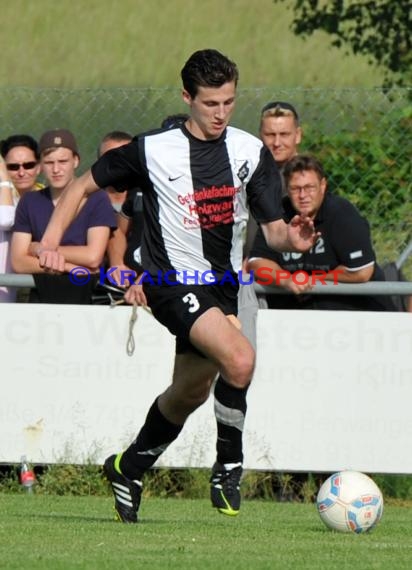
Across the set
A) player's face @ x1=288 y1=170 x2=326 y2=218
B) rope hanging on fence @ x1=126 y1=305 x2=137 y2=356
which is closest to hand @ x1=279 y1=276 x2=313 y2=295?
player's face @ x1=288 y1=170 x2=326 y2=218

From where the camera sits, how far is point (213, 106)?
26.9 feet

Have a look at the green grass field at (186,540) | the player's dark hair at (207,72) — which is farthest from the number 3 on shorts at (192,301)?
the green grass field at (186,540)

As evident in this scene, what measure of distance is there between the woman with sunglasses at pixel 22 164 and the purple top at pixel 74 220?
2.13ft

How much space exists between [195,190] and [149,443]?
1.40 m

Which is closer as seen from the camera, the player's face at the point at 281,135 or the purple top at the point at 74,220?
the purple top at the point at 74,220

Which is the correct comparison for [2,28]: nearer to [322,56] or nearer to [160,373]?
[322,56]

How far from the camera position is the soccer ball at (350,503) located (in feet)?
26.9

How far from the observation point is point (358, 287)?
10.9 m

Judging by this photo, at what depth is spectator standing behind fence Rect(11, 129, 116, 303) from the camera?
1095 centimetres

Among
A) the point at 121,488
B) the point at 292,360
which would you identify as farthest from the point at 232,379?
the point at 292,360

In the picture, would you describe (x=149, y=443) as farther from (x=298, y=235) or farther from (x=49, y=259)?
(x=298, y=235)

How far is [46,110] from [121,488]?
18.0ft

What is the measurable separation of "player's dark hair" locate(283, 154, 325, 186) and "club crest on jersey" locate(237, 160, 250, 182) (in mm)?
→ 2410

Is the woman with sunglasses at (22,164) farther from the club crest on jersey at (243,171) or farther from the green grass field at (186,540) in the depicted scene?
the club crest on jersey at (243,171)
